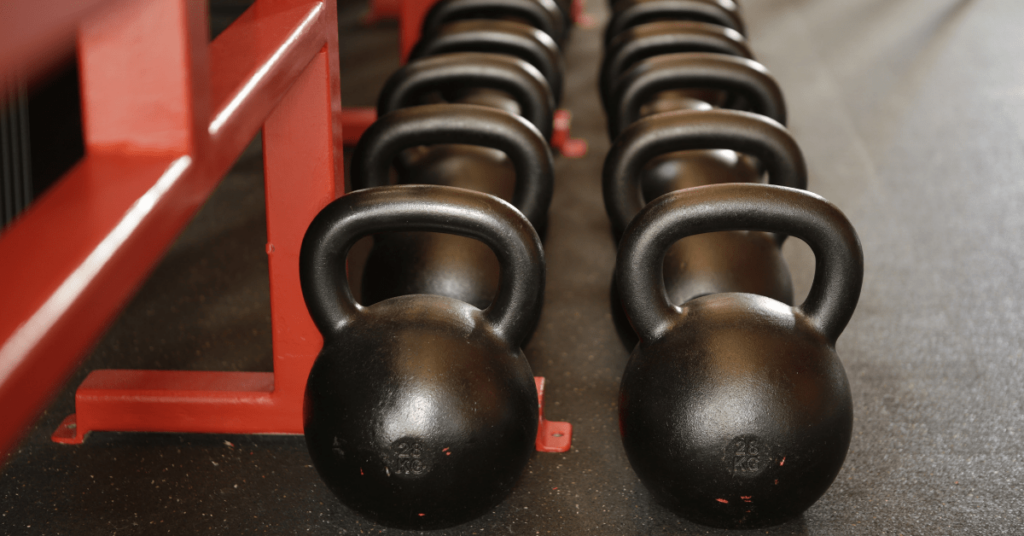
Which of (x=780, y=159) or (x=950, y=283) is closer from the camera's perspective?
(x=780, y=159)

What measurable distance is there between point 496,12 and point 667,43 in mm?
639

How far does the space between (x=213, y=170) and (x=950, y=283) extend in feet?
6.75

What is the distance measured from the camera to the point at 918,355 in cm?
205

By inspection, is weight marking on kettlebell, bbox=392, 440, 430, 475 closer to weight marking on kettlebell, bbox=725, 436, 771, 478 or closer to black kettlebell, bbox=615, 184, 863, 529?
black kettlebell, bbox=615, 184, 863, 529

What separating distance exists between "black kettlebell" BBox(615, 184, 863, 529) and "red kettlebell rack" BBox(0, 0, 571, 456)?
0.58 metres

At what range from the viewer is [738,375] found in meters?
1.31

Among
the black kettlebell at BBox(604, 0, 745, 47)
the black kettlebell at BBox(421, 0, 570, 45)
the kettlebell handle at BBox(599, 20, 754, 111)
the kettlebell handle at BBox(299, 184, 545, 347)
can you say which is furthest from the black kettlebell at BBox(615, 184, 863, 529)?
the black kettlebell at BBox(604, 0, 745, 47)

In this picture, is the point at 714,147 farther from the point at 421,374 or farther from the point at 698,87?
the point at 421,374

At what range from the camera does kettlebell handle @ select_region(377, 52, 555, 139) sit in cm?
196

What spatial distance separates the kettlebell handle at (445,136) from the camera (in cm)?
164

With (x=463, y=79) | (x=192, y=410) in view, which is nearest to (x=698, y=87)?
(x=463, y=79)

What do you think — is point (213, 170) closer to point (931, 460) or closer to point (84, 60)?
point (84, 60)

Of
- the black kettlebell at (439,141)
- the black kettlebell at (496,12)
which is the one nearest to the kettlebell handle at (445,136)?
the black kettlebell at (439,141)

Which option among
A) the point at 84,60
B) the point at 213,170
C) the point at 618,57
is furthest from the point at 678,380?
the point at 618,57
